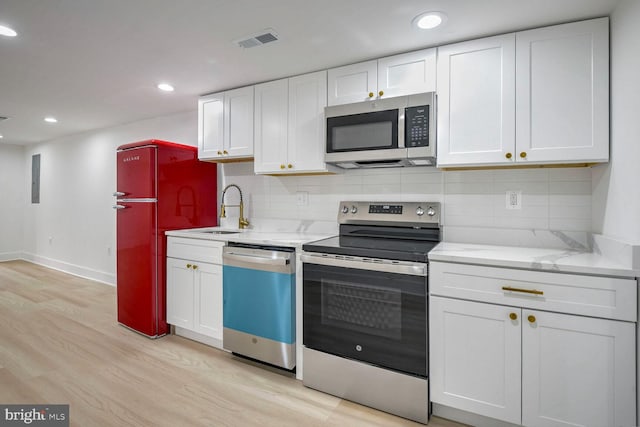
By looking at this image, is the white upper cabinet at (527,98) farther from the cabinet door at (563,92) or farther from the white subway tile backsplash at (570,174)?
the white subway tile backsplash at (570,174)

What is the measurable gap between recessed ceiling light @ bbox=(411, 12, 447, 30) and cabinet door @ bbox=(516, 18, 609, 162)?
0.49 m

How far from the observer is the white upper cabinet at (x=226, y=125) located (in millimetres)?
2924

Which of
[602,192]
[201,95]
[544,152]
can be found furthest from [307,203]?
[602,192]

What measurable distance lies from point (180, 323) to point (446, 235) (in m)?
2.38

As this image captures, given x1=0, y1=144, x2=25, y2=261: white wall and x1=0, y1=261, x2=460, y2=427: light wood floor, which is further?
x1=0, y1=144, x2=25, y2=261: white wall

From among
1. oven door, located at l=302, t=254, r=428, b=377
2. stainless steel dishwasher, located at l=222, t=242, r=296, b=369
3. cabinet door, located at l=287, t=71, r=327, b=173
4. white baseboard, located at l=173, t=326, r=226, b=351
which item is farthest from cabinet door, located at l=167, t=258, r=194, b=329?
cabinet door, located at l=287, t=71, r=327, b=173

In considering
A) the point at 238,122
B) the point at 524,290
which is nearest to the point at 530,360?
the point at 524,290

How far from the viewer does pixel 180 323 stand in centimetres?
295

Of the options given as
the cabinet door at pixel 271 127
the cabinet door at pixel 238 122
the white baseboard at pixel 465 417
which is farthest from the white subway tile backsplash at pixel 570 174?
the cabinet door at pixel 238 122

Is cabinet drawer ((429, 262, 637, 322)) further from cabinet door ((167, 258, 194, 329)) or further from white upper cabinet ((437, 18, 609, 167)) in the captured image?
cabinet door ((167, 258, 194, 329))

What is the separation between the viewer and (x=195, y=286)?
283 cm

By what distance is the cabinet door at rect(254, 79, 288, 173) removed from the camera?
2719 millimetres

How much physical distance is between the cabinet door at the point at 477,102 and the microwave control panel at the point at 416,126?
0.09 metres

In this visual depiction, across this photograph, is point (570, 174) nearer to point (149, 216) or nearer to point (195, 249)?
point (195, 249)
